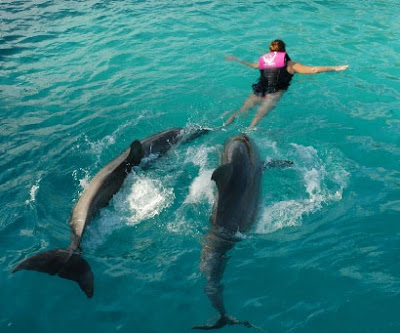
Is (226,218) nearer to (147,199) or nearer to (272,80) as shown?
(147,199)

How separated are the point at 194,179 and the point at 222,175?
2.30 metres

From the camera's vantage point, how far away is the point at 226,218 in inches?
295

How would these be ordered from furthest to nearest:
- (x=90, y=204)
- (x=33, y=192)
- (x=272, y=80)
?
(x=272, y=80) → (x=33, y=192) → (x=90, y=204)

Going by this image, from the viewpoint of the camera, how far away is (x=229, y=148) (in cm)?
948

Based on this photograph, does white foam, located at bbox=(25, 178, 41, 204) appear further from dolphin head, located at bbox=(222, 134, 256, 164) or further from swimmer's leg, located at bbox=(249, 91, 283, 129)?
swimmer's leg, located at bbox=(249, 91, 283, 129)

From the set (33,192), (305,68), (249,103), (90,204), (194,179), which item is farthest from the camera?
(249,103)

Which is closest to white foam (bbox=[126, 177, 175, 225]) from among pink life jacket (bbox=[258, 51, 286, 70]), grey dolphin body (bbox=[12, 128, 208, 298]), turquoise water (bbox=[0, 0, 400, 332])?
turquoise water (bbox=[0, 0, 400, 332])

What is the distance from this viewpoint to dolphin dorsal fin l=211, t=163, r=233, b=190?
7242 mm

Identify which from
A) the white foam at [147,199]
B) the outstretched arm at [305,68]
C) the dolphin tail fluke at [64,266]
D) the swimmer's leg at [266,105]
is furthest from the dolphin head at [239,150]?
the dolphin tail fluke at [64,266]

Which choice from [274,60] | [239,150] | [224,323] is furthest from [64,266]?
[274,60]

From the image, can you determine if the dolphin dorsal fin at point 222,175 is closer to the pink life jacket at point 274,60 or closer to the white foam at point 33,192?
the white foam at point 33,192

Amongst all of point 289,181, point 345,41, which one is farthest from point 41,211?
point 345,41

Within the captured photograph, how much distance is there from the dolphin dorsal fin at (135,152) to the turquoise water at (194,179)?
53cm

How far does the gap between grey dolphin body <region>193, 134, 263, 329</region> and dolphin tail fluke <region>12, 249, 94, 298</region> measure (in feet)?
6.57
